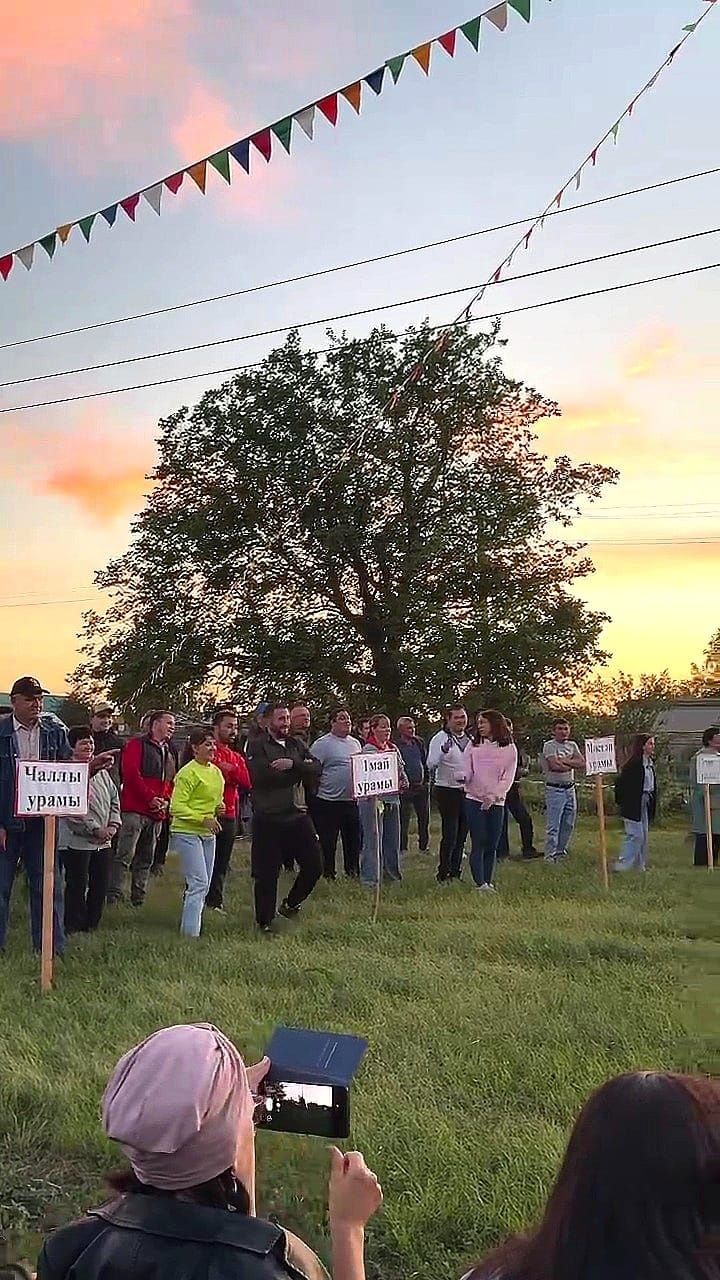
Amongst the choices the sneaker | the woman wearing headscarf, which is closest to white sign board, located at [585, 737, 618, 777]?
the sneaker

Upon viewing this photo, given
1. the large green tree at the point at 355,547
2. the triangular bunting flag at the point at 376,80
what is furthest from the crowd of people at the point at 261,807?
the large green tree at the point at 355,547

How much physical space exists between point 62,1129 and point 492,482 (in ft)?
81.3

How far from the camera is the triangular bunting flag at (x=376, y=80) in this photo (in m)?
6.59

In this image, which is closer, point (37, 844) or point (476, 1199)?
point (476, 1199)

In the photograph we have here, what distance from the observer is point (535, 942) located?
27.3 ft

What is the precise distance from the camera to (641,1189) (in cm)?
152

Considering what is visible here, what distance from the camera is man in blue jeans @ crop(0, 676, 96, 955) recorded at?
8016 mm

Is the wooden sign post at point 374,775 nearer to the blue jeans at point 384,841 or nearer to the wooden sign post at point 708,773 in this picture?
the blue jeans at point 384,841

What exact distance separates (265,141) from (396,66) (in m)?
0.98

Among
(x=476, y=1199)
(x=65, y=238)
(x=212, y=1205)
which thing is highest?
(x=65, y=238)

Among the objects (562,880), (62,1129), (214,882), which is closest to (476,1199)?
(62,1129)

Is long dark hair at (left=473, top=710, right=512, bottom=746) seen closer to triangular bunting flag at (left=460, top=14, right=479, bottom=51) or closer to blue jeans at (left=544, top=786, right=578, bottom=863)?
blue jeans at (left=544, top=786, right=578, bottom=863)

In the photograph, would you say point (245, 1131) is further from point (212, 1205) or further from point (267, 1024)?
point (267, 1024)

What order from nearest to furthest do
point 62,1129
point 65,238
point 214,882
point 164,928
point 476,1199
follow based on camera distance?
point 476,1199 < point 62,1129 < point 65,238 < point 164,928 < point 214,882
